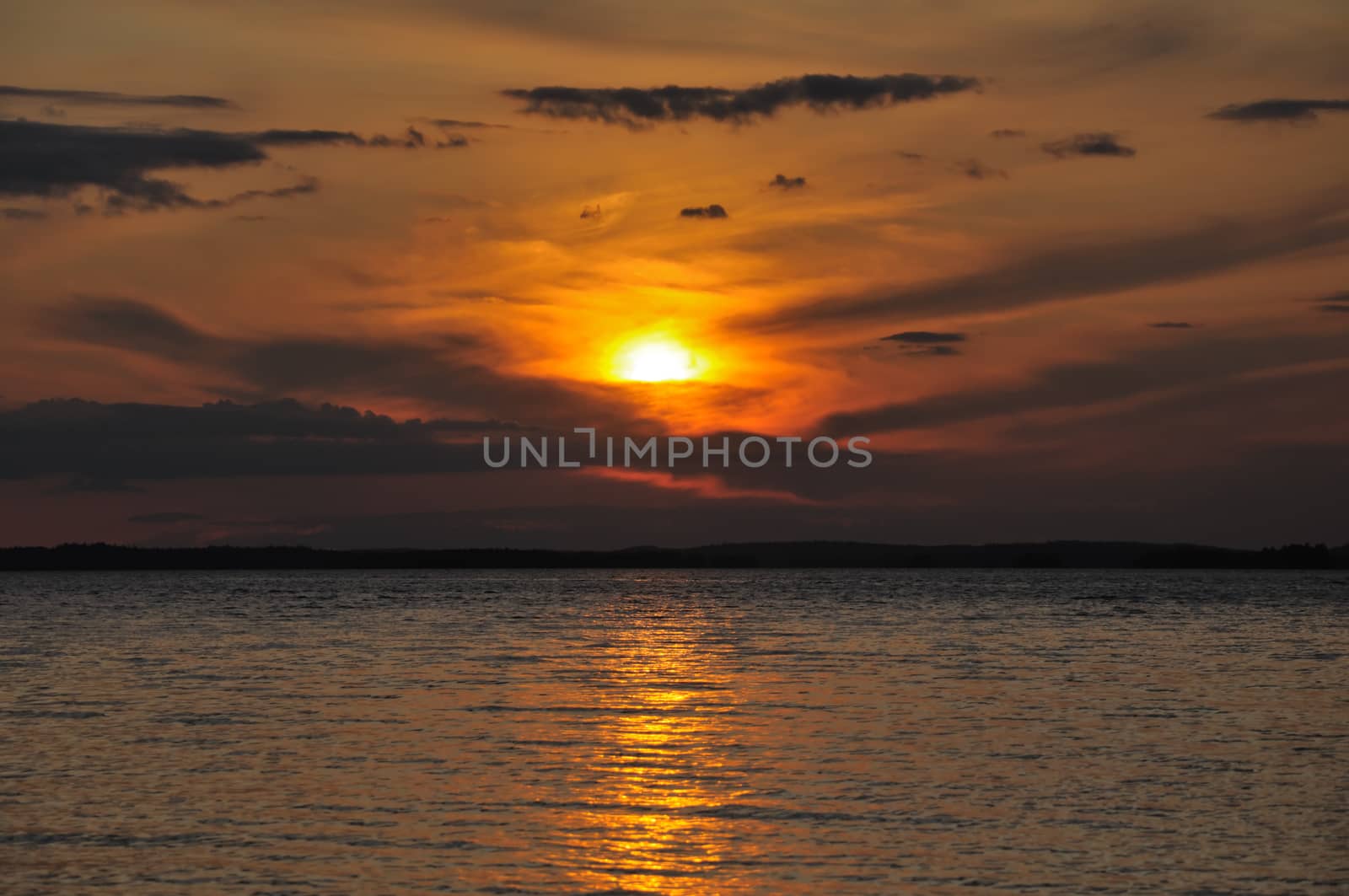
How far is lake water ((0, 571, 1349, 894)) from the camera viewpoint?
20.7 metres

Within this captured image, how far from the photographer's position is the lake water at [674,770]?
20.7 m

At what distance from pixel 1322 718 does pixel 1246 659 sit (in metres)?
22.0

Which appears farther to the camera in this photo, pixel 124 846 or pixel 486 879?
pixel 124 846

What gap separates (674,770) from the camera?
1132 inches

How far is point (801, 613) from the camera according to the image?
10731 cm

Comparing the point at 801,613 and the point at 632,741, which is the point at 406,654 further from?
the point at 801,613

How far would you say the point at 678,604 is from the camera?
446ft

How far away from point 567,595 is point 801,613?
68.0 m

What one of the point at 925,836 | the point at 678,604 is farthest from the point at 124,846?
the point at 678,604

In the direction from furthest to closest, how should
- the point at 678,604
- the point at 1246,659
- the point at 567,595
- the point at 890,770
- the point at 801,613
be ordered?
the point at 567,595 → the point at 678,604 → the point at 801,613 → the point at 1246,659 → the point at 890,770

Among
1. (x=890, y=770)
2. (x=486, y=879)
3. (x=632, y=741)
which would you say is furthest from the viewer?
(x=632, y=741)

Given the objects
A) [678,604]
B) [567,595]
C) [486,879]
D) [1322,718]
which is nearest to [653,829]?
[486,879]

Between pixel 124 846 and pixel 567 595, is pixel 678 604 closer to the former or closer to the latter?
pixel 567 595

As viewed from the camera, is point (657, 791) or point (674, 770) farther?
point (674, 770)
